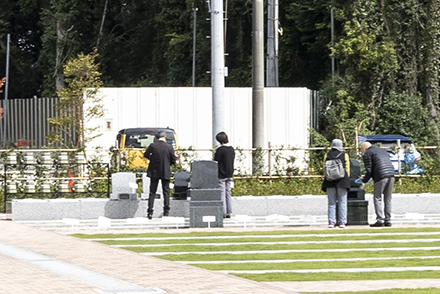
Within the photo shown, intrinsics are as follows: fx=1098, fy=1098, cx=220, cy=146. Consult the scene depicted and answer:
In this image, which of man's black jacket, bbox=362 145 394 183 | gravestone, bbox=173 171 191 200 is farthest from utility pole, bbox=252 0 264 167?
man's black jacket, bbox=362 145 394 183

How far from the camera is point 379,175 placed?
2038 cm

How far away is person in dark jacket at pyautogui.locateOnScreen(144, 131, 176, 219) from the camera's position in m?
21.6

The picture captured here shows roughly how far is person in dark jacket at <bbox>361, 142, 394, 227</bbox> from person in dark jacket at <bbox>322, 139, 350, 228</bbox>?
1.42 feet

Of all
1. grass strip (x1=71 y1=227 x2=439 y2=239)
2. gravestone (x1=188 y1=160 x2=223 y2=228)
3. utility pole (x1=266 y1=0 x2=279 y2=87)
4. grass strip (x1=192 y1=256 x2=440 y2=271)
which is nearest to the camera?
grass strip (x1=192 y1=256 x2=440 y2=271)

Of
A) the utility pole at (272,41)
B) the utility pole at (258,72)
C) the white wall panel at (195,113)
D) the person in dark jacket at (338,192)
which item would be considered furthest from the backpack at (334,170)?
the utility pole at (272,41)

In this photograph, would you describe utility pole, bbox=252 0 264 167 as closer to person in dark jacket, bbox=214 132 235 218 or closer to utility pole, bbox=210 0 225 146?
utility pole, bbox=210 0 225 146

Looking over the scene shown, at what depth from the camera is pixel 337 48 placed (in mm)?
38969

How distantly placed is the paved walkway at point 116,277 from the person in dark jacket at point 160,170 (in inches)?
222

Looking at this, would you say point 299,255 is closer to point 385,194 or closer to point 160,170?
point 385,194

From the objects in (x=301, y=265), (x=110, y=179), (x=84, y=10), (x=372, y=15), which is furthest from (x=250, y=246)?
(x=84, y=10)

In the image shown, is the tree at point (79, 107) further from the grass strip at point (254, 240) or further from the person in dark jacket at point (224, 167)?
the grass strip at point (254, 240)

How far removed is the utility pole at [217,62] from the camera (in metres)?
24.6

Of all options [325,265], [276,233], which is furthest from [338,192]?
[325,265]

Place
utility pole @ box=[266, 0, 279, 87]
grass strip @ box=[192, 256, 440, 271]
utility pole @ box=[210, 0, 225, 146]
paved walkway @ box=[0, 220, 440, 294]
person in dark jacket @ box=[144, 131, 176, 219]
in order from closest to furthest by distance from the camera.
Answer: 1. paved walkway @ box=[0, 220, 440, 294]
2. grass strip @ box=[192, 256, 440, 271]
3. person in dark jacket @ box=[144, 131, 176, 219]
4. utility pole @ box=[210, 0, 225, 146]
5. utility pole @ box=[266, 0, 279, 87]
